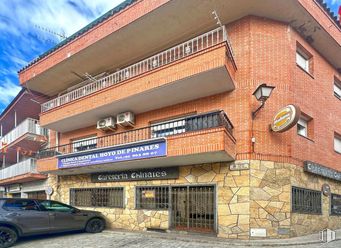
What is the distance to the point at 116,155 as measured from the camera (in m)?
10.1

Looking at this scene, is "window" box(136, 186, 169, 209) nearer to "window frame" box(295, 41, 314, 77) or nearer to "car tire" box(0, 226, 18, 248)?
"car tire" box(0, 226, 18, 248)

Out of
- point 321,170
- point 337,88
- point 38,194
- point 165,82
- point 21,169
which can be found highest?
point 337,88

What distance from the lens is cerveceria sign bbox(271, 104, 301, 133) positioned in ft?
26.4

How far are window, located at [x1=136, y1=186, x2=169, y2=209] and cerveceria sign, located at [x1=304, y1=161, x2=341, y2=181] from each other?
4949 millimetres

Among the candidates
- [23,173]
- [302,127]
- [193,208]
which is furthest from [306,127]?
[23,173]

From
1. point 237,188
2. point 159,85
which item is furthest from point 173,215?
point 159,85

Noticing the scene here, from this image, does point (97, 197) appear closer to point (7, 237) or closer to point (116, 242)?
point (116, 242)

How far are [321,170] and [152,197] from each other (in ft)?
20.8

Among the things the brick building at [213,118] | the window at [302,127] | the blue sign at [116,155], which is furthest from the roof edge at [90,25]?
the window at [302,127]

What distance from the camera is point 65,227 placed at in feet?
32.4

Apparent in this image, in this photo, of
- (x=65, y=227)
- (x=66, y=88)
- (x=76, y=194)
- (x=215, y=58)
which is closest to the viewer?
(x=215, y=58)

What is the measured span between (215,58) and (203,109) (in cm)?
212

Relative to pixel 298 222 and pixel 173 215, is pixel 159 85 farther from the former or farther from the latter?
pixel 298 222

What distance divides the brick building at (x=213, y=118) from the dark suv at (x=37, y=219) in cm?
167
